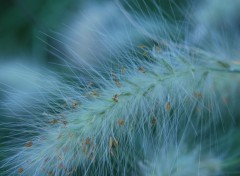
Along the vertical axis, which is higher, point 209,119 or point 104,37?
point 104,37

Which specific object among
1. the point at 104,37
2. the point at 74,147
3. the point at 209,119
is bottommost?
the point at 74,147

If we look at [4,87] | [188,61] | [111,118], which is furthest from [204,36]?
[4,87]

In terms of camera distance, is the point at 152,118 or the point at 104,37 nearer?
the point at 152,118

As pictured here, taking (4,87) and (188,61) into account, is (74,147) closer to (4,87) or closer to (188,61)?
(188,61)

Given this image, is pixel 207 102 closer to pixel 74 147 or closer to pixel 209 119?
pixel 209 119

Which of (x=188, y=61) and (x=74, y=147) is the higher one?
(x=188, y=61)

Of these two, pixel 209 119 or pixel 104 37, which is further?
pixel 104 37

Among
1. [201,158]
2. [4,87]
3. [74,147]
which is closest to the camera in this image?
[74,147]

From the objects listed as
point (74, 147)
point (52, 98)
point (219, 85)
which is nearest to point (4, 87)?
point (52, 98)

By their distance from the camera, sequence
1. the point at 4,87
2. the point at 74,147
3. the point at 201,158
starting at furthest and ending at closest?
the point at 4,87
the point at 201,158
the point at 74,147
